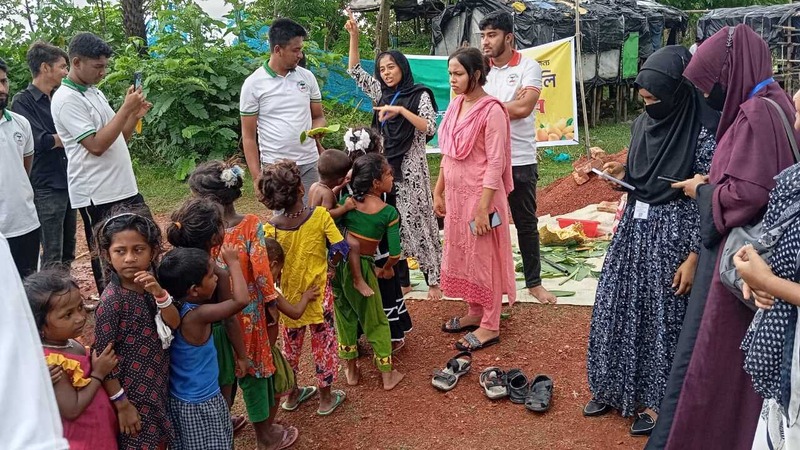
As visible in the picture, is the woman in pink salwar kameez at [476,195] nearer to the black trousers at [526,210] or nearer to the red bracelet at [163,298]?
the black trousers at [526,210]

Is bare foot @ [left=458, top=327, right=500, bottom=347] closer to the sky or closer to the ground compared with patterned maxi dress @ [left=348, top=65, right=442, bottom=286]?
closer to the ground

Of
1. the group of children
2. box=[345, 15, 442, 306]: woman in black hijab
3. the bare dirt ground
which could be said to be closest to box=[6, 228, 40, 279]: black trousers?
the bare dirt ground

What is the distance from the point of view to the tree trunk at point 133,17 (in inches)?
439

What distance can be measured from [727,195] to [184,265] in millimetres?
2063

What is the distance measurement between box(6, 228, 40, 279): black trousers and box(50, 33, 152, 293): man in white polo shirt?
0.33m

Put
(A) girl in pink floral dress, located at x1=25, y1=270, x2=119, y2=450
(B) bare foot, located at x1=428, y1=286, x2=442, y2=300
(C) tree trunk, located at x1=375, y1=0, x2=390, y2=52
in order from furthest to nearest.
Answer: (C) tree trunk, located at x1=375, y1=0, x2=390, y2=52 → (B) bare foot, located at x1=428, y1=286, x2=442, y2=300 → (A) girl in pink floral dress, located at x1=25, y1=270, x2=119, y2=450

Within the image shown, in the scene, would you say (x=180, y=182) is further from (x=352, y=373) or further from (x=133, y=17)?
(x=352, y=373)

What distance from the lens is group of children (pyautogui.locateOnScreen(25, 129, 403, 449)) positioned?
7.30 feet

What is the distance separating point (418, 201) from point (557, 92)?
19.0ft

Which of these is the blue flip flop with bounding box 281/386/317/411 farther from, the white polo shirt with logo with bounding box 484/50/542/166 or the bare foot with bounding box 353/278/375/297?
the white polo shirt with logo with bounding box 484/50/542/166

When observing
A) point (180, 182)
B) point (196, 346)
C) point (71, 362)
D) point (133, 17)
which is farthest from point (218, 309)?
point (133, 17)

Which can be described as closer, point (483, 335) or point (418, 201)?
point (483, 335)

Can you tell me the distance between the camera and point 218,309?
2.58 m

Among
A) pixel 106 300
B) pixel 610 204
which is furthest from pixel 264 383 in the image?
pixel 610 204
